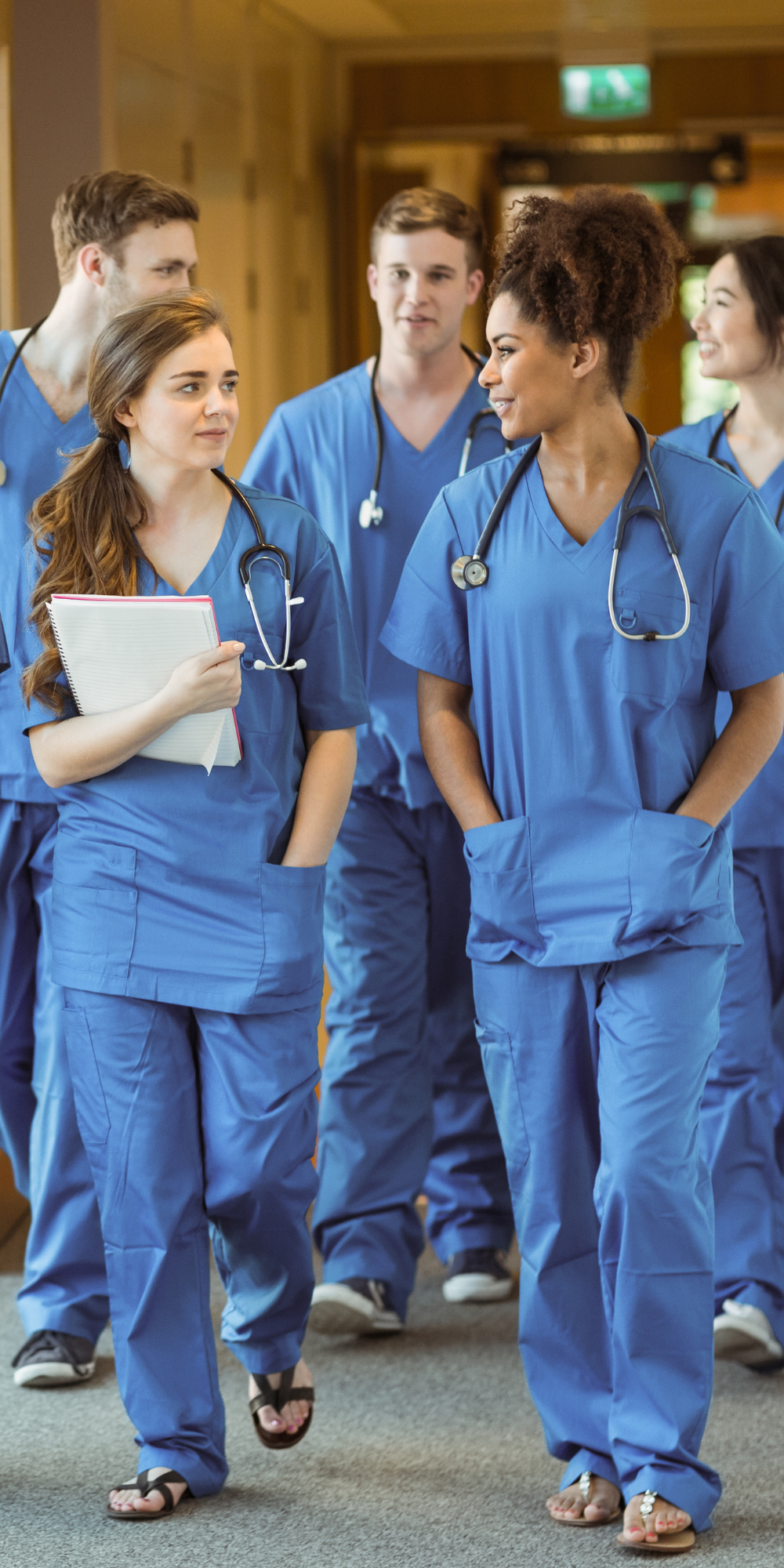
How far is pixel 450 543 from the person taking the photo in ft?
6.76

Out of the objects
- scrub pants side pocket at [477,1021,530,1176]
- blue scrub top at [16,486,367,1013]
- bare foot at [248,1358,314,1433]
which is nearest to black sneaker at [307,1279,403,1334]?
bare foot at [248,1358,314,1433]

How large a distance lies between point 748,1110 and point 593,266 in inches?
48.2

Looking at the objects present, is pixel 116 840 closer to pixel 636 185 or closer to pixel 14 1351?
pixel 14 1351

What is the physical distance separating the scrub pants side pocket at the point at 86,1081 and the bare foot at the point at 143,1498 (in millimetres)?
386

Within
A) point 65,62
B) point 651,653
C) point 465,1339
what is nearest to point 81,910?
point 651,653

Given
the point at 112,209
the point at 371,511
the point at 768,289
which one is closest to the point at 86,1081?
the point at 371,511

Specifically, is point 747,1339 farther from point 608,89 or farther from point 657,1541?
point 608,89

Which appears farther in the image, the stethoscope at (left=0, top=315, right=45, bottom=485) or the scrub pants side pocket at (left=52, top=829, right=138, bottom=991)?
the stethoscope at (left=0, top=315, right=45, bottom=485)

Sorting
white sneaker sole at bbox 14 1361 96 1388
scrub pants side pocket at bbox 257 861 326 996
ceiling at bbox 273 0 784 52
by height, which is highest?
ceiling at bbox 273 0 784 52

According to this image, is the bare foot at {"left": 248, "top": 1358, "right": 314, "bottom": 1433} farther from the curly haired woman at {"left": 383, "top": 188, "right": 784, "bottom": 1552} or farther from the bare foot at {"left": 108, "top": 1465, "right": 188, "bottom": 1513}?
the curly haired woman at {"left": 383, "top": 188, "right": 784, "bottom": 1552}

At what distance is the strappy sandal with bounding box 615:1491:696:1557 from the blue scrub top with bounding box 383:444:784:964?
588 mm

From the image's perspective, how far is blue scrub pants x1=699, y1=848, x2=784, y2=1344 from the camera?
2.49 metres

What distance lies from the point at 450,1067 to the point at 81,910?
100 cm

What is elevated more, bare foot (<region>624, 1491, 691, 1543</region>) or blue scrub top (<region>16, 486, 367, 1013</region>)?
blue scrub top (<region>16, 486, 367, 1013</region>)
